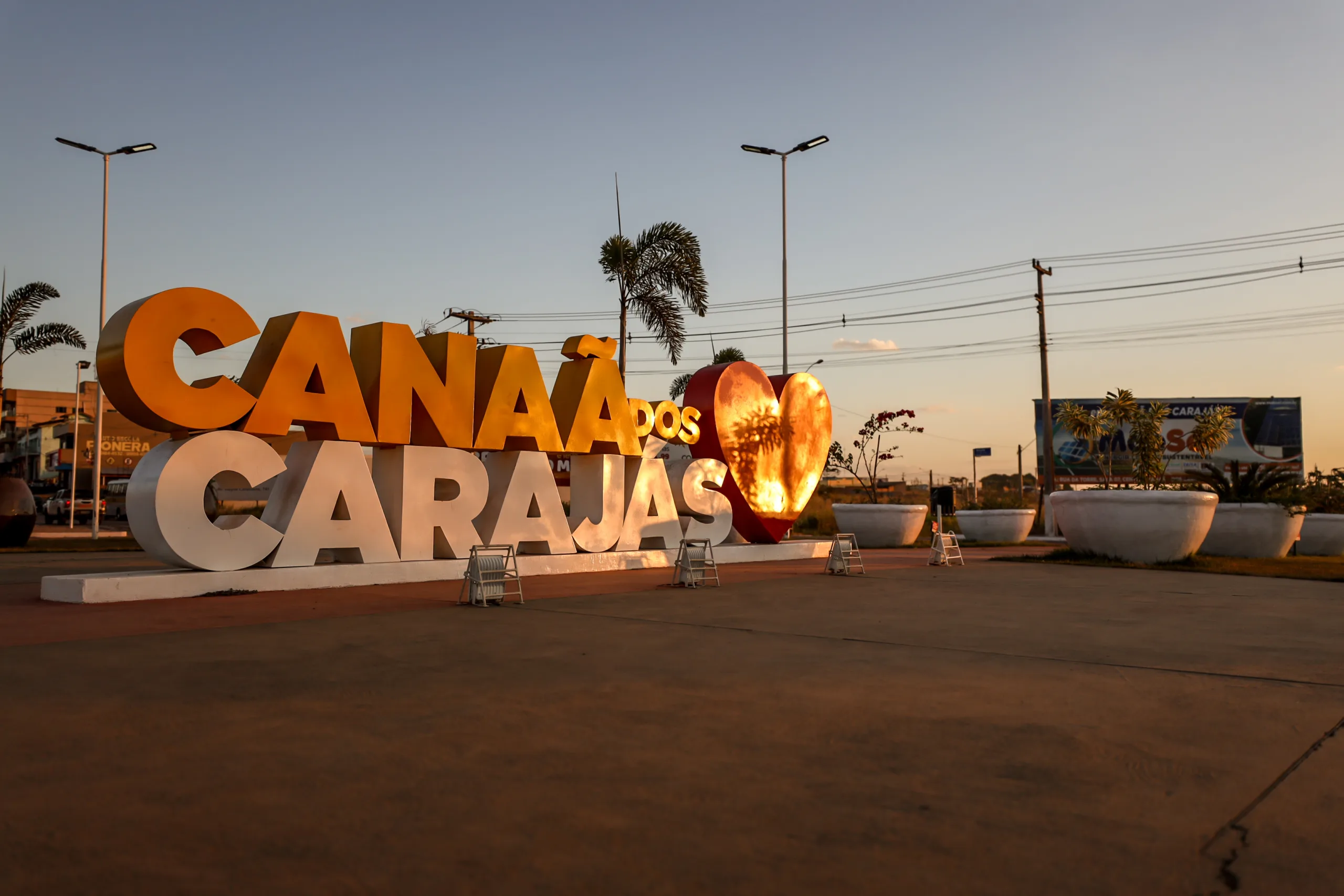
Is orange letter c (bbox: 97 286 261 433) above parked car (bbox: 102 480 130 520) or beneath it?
above

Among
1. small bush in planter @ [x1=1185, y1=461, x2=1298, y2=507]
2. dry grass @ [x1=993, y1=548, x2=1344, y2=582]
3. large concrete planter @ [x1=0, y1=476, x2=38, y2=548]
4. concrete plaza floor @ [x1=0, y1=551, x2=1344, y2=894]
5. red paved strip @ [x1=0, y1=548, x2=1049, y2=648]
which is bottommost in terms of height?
dry grass @ [x1=993, y1=548, x2=1344, y2=582]

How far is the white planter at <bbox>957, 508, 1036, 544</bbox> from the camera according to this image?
30.3 meters

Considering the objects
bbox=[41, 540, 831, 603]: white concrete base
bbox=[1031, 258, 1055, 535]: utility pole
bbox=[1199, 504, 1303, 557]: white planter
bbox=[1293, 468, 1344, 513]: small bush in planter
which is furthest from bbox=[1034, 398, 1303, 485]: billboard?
bbox=[41, 540, 831, 603]: white concrete base

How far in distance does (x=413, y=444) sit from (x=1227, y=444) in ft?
205

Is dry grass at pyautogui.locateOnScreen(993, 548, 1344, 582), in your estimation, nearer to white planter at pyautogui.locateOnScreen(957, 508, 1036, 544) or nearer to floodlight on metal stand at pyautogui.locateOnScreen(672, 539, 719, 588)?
floodlight on metal stand at pyautogui.locateOnScreen(672, 539, 719, 588)

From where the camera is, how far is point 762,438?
66.1ft

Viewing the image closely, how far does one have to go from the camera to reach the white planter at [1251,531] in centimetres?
2106

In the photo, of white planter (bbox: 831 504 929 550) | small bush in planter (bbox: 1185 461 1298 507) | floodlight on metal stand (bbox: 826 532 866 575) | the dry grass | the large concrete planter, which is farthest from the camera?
white planter (bbox: 831 504 929 550)

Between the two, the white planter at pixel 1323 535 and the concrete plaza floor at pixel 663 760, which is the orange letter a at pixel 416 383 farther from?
the white planter at pixel 1323 535

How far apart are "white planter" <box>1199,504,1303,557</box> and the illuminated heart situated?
8.82 meters

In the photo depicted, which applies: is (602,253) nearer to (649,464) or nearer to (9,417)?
(649,464)

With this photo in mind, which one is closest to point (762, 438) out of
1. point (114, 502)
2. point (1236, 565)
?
point (1236, 565)

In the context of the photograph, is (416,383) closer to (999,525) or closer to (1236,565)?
(1236,565)

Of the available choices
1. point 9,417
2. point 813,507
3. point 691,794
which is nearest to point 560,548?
point 691,794
